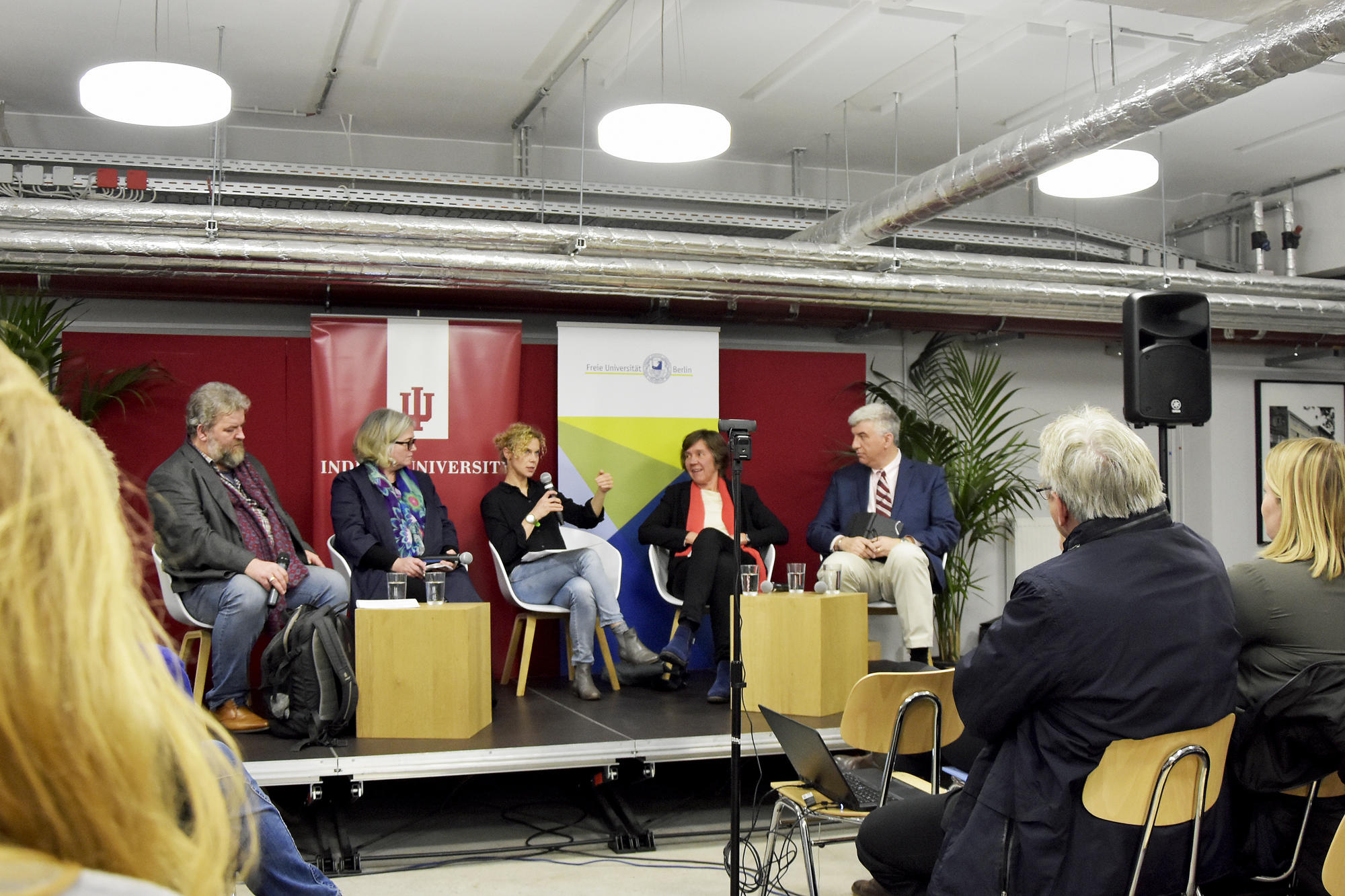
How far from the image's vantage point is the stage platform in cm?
390

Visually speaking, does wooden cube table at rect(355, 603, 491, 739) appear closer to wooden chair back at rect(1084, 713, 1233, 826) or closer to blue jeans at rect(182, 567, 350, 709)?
blue jeans at rect(182, 567, 350, 709)

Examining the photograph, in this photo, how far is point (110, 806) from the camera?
1.75ft

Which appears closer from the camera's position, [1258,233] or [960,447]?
[960,447]

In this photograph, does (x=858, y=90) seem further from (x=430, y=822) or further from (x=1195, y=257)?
(x=430, y=822)

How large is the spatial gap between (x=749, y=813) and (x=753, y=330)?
11.0ft

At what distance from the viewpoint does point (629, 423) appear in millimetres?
6211

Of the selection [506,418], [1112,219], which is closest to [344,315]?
[506,418]

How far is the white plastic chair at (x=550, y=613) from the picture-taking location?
17.2ft

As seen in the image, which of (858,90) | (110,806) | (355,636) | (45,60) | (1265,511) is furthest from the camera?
(858,90)

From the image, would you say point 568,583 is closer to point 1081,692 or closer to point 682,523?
point 682,523

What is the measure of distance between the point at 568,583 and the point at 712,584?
0.69 metres

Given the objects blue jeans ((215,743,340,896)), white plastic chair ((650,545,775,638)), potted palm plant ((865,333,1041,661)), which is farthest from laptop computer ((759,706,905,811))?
potted palm plant ((865,333,1041,661))

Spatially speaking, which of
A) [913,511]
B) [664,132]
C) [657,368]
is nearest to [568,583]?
[657,368]

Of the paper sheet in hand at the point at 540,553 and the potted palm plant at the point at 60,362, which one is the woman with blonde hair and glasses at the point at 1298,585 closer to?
the paper sheet in hand at the point at 540,553
